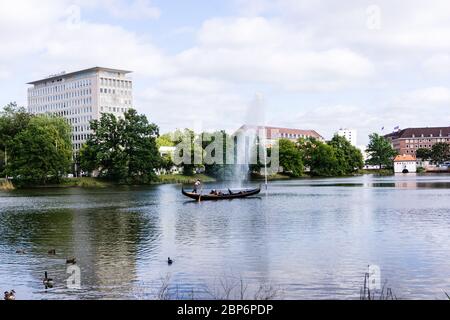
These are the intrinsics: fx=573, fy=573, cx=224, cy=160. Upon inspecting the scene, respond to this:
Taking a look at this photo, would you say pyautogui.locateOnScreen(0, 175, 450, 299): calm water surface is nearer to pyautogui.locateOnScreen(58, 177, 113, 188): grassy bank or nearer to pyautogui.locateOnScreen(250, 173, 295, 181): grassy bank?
pyautogui.locateOnScreen(58, 177, 113, 188): grassy bank

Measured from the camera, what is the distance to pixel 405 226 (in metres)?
39.8

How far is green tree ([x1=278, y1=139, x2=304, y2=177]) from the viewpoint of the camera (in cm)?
16412

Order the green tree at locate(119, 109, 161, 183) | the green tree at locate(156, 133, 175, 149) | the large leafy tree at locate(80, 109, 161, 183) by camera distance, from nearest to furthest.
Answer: the large leafy tree at locate(80, 109, 161, 183) < the green tree at locate(119, 109, 161, 183) < the green tree at locate(156, 133, 175, 149)

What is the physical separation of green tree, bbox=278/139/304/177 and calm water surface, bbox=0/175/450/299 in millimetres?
110189

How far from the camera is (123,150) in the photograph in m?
124

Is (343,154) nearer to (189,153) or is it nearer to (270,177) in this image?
(270,177)

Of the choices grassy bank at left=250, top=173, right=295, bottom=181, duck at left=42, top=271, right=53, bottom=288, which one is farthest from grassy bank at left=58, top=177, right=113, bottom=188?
duck at left=42, top=271, right=53, bottom=288

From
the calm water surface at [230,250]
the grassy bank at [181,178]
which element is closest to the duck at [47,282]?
the calm water surface at [230,250]

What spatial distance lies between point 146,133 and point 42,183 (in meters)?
24.5

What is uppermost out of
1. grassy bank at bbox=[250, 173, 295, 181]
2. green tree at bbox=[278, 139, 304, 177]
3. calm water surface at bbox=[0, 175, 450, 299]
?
green tree at bbox=[278, 139, 304, 177]

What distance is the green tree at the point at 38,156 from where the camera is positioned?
11231 centimetres
